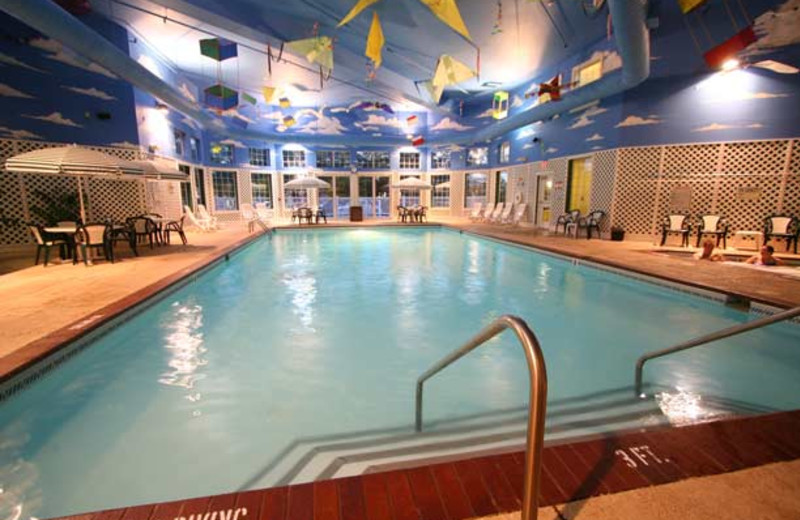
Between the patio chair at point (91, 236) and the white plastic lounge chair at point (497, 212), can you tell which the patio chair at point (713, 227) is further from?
the patio chair at point (91, 236)

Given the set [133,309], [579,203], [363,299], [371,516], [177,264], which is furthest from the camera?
[579,203]

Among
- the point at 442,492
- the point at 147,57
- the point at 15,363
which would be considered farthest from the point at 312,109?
the point at 442,492

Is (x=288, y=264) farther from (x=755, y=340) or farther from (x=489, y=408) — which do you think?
(x=755, y=340)

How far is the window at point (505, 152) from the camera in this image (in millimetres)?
15481

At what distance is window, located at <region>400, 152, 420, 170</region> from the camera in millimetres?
18422

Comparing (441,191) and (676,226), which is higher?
(441,191)

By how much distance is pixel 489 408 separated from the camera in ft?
9.08

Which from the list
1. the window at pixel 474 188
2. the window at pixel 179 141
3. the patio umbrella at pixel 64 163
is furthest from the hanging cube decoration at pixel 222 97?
the window at pixel 474 188

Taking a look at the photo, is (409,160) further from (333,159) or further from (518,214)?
(518,214)

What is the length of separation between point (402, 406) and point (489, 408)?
637mm

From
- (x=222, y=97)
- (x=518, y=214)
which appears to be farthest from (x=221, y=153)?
(x=518, y=214)

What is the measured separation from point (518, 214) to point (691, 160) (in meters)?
5.63

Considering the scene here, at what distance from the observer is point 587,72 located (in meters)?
10.4

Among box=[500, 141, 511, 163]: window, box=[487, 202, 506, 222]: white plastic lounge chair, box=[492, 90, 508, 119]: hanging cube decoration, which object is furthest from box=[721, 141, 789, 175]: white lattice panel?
box=[492, 90, 508, 119]: hanging cube decoration
